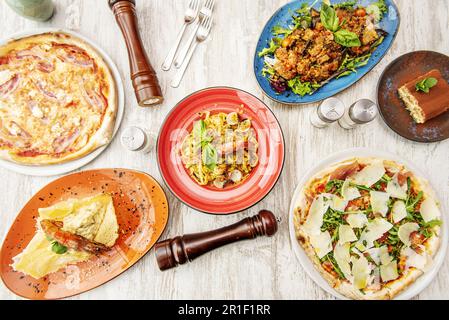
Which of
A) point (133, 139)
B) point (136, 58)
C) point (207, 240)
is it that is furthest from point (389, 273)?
point (136, 58)

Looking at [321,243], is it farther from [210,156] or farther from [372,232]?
[210,156]

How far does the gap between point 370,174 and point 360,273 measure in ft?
1.60

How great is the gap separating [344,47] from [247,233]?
1.08 metres

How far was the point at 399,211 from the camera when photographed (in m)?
1.72

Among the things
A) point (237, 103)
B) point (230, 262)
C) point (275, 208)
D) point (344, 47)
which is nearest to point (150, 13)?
point (237, 103)

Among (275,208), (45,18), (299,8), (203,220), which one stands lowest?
(203,220)

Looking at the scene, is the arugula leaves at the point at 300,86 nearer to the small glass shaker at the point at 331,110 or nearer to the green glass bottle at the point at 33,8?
the small glass shaker at the point at 331,110

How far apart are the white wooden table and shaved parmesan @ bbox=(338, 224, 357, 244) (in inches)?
10.5

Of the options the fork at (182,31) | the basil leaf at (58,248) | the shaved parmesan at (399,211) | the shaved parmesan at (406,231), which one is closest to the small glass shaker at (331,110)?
the shaved parmesan at (399,211)

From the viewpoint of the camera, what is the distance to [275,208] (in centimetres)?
183

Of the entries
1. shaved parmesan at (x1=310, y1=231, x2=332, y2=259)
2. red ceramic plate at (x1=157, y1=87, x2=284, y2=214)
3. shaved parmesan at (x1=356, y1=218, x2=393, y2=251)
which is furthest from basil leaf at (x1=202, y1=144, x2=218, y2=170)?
shaved parmesan at (x1=356, y1=218, x2=393, y2=251)

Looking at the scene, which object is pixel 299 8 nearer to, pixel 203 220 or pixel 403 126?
pixel 403 126

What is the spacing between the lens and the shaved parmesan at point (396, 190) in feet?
5.67

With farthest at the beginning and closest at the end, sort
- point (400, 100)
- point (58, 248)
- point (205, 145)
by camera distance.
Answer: point (400, 100)
point (205, 145)
point (58, 248)
